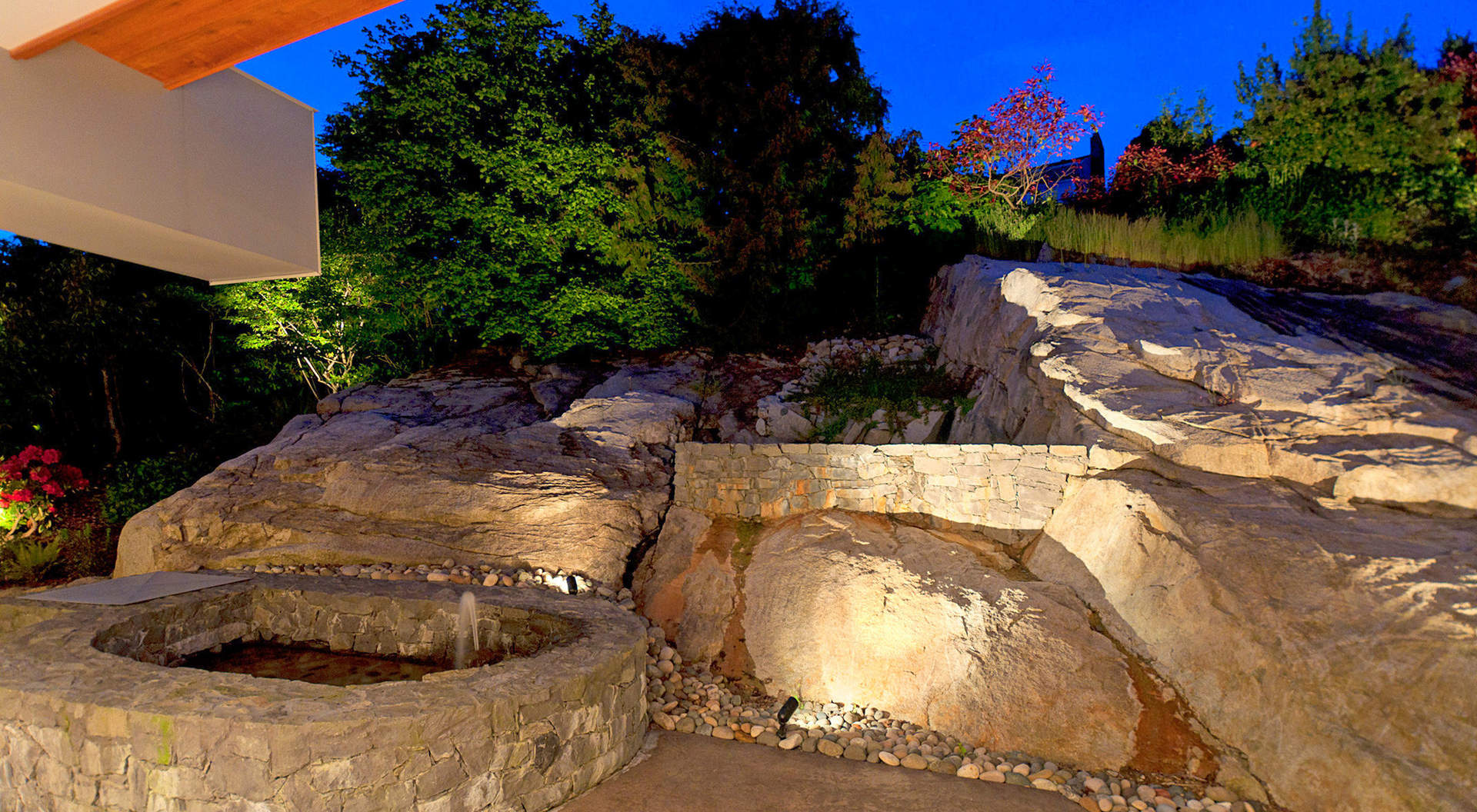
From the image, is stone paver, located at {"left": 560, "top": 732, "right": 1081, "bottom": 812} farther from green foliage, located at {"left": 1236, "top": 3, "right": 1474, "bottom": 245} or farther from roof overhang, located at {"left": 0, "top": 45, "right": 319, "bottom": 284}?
green foliage, located at {"left": 1236, "top": 3, "right": 1474, "bottom": 245}

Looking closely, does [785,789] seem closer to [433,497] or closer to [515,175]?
[433,497]

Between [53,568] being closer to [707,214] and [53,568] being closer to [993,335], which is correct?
[707,214]

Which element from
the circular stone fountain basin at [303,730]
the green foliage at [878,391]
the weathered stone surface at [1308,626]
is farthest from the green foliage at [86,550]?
the weathered stone surface at [1308,626]

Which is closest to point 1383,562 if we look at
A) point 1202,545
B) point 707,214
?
point 1202,545

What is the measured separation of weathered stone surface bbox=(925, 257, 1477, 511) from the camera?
4805mm

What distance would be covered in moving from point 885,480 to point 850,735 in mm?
2556

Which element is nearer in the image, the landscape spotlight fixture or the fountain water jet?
the landscape spotlight fixture

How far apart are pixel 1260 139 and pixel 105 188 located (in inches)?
496

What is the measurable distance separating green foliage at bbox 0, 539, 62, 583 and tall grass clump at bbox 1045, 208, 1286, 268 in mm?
14666

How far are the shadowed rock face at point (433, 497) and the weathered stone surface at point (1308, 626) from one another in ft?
15.9

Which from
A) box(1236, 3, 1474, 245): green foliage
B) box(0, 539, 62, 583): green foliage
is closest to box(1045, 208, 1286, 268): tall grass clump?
box(1236, 3, 1474, 245): green foliage

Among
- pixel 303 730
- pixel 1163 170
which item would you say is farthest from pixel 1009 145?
pixel 303 730

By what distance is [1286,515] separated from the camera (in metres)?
4.73

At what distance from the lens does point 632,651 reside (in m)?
4.73
